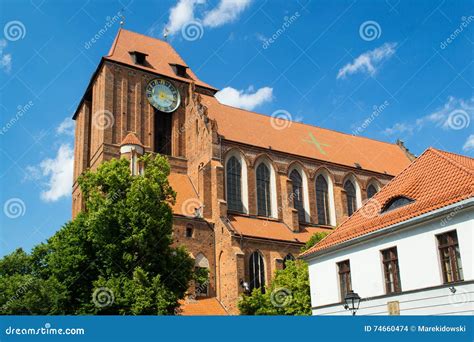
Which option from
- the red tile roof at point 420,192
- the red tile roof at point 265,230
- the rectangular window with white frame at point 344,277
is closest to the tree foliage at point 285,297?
the red tile roof at point 265,230

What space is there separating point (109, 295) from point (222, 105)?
81.8ft

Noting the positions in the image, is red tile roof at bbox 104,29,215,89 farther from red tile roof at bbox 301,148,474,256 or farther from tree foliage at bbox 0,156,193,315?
red tile roof at bbox 301,148,474,256

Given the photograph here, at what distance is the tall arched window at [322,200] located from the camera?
41.3m

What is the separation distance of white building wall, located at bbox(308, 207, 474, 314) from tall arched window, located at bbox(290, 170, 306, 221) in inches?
813

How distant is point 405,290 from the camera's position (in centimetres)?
1573

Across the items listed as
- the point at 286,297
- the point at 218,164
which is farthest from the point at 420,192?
the point at 218,164

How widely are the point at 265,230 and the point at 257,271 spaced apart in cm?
335

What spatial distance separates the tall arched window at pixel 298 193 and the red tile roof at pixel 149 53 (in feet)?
32.7

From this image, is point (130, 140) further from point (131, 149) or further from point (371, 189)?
point (371, 189)

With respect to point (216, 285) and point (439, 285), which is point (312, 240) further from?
point (439, 285)

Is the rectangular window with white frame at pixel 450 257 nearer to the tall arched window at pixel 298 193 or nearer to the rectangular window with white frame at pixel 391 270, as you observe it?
the rectangular window with white frame at pixel 391 270

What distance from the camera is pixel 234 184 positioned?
3759 cm

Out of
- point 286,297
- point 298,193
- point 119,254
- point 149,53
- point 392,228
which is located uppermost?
point 149,53

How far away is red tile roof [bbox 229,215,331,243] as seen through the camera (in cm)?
3450
